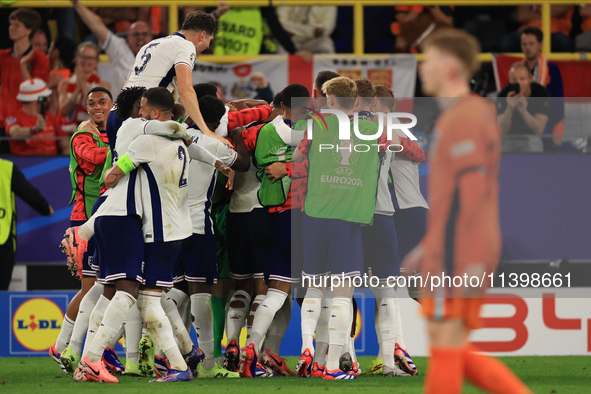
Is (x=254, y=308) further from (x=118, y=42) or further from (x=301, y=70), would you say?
(x=118, y=42)

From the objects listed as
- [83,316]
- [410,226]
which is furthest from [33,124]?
[410,226]

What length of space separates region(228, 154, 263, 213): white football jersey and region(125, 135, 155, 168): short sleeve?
1171 mm

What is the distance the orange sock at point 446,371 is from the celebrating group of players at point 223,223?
5.90ft

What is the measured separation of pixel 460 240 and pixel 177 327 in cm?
309

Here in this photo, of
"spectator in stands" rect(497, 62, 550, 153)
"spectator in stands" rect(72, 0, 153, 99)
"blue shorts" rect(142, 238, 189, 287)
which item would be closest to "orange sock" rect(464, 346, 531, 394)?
"blue shorts" rect(142, 238, 189, 287)

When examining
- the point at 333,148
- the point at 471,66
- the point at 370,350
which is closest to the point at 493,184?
the point at 471,66

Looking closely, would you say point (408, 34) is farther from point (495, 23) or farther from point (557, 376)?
point (557, 376)

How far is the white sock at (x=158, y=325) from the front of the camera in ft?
17.3

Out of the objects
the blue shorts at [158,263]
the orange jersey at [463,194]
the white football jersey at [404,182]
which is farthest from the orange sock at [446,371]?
the white football jersey at [404,182]

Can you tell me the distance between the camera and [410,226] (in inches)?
257

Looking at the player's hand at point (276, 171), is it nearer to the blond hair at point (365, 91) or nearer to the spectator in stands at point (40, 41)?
the blond hair at point (365, 91)

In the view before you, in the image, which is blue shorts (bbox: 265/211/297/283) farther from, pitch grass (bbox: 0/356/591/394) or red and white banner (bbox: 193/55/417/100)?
red and white banner (bbox: 193/55/417/100)

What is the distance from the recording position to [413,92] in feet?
31.0

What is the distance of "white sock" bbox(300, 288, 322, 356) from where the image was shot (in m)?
5.79
